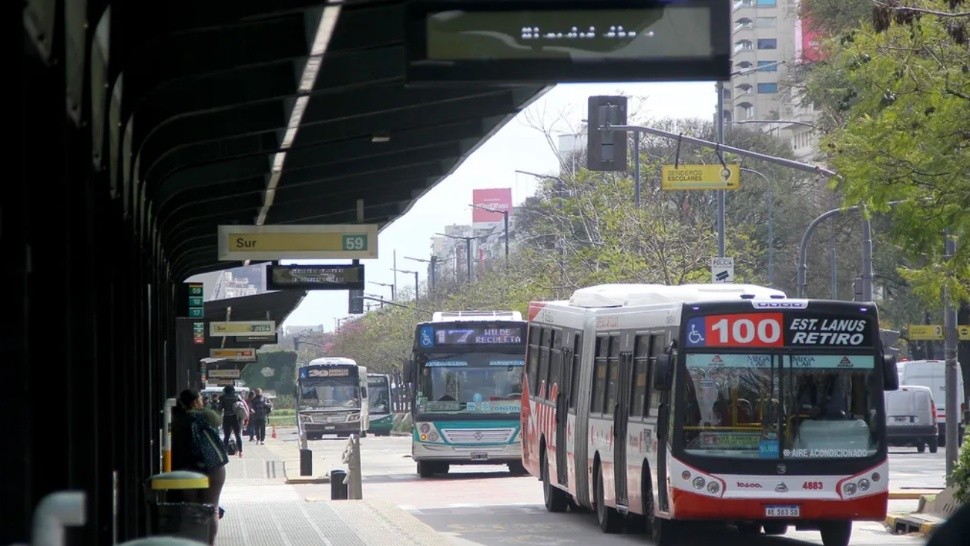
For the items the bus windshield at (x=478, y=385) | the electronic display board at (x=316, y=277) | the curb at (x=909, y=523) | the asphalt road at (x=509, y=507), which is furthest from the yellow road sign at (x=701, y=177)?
the curb at (x=909, y=523)

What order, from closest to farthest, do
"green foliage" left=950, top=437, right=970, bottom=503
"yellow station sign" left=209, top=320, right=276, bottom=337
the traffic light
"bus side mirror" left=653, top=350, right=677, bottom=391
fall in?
"green foliage" left=950, top=437, right=970, bottom=503 → "bus side mirror" left=653, top=350, right=677, bottom=391 → the traffic light → "yellow station sign" left=209, top=320, right=276, bottom=337

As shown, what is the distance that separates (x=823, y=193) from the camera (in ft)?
243

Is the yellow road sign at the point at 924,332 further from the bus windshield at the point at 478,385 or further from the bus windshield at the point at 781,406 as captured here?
the bus windshield at the point at 781,406

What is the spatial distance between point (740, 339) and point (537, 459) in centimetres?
836

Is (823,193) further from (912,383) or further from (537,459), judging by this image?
(537,459)

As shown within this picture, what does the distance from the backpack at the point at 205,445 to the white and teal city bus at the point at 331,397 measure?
49.4 metres

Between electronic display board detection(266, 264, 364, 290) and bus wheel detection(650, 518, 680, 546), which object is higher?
electronic display board detection(266, 264, 364, 290)

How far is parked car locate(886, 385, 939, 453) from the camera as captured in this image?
144 feet

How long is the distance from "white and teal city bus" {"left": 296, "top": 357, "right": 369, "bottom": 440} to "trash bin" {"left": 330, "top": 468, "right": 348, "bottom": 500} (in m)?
41.5

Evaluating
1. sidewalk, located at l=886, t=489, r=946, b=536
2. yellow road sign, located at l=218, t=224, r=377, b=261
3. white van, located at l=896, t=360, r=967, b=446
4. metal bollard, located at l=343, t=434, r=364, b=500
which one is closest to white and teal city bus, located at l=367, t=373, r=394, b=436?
white van, located at l=896, t=360, r=967, b=446

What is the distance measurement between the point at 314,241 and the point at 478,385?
13.7m

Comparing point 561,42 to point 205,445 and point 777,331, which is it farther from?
point 777,331

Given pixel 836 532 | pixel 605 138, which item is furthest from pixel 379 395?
pixel 836 532

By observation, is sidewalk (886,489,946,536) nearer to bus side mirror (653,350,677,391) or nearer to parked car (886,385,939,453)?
bus side mirror (653,350,677,391)
